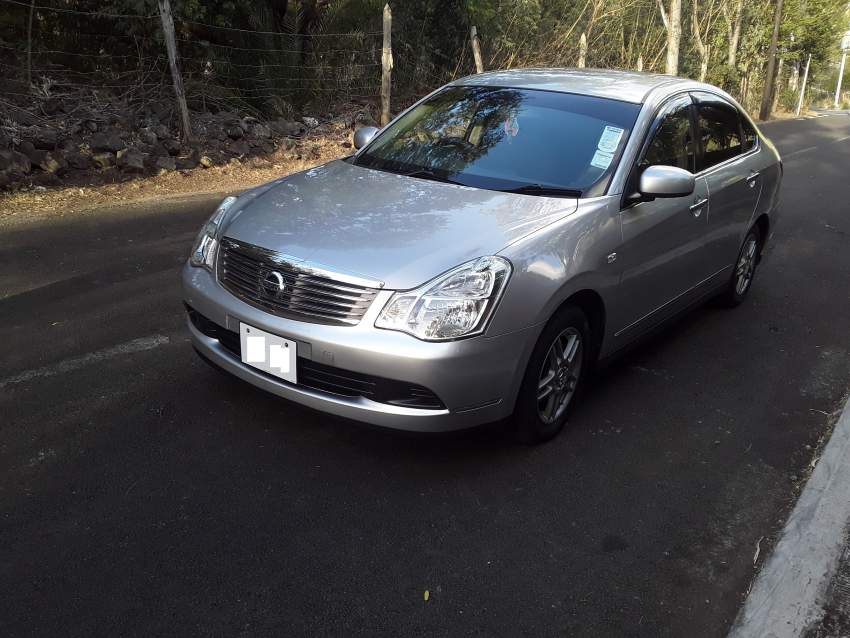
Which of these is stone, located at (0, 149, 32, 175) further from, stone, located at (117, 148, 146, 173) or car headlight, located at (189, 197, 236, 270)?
car headlight, located at (189, 197, 236, 270)

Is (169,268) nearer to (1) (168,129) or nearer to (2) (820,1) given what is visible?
(1) (168,129)

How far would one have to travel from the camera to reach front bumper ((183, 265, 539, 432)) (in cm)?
307

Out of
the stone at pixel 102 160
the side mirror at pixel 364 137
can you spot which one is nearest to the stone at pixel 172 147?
the stone at pixel 102 160

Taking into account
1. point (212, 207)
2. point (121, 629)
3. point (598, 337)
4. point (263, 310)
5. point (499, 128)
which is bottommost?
point (212, 207)

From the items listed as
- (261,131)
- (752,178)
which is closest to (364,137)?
(752,178)

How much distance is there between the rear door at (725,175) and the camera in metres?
4.92

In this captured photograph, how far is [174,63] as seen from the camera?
1019 cm

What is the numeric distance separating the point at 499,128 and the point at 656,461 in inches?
79.2

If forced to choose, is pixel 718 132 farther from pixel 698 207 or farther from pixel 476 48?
pixel 476 48

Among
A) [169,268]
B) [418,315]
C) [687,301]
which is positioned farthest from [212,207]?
[418,315]

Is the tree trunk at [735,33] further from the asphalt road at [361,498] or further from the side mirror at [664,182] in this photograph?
the side mirror at [664,182]

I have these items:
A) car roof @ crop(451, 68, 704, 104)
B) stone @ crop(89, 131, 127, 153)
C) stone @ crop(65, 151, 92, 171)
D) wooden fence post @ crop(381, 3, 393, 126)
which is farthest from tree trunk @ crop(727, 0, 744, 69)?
car roof @ crop(451, 68, 704, 104)

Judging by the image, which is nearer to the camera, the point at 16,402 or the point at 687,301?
the point at 16,402

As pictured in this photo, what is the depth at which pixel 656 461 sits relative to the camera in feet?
12.4
